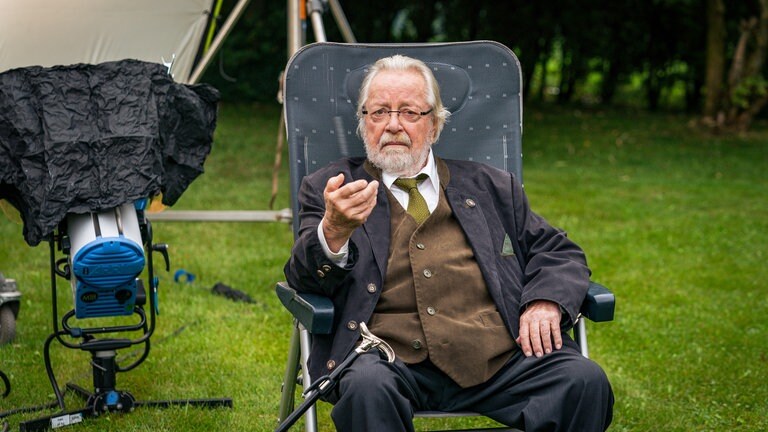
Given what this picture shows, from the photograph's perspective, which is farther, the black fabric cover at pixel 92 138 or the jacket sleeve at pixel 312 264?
the black fabric cover at pixel 92 138

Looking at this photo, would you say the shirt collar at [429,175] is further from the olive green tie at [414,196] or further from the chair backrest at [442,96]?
the chair backrest at [442,96]

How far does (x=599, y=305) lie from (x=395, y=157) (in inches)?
31.4

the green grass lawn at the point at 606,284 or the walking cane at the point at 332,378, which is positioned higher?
the walking cane at the point at 332,378

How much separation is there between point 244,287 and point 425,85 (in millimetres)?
2859

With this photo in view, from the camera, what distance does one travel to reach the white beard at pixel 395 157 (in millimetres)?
3375

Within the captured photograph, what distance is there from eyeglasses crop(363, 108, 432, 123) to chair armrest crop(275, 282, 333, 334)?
649 millimetres

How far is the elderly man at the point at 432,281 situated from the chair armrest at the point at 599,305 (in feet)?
0.12

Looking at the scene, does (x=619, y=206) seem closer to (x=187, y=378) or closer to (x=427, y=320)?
(x=187, y=378)

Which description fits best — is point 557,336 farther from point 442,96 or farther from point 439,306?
point 442,96

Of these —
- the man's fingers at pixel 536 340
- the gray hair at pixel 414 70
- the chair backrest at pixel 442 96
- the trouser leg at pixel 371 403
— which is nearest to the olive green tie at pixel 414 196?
the gray hair at pixel 414 70

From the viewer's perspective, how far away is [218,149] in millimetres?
11133

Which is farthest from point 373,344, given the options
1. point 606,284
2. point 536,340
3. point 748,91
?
point 748,91

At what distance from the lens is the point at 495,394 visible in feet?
10.2

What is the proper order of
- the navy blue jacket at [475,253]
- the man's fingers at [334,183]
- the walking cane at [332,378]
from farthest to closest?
the navy blue jacket at [475,253], the man's fingers at [334,183], the walking cane at [332,378]
